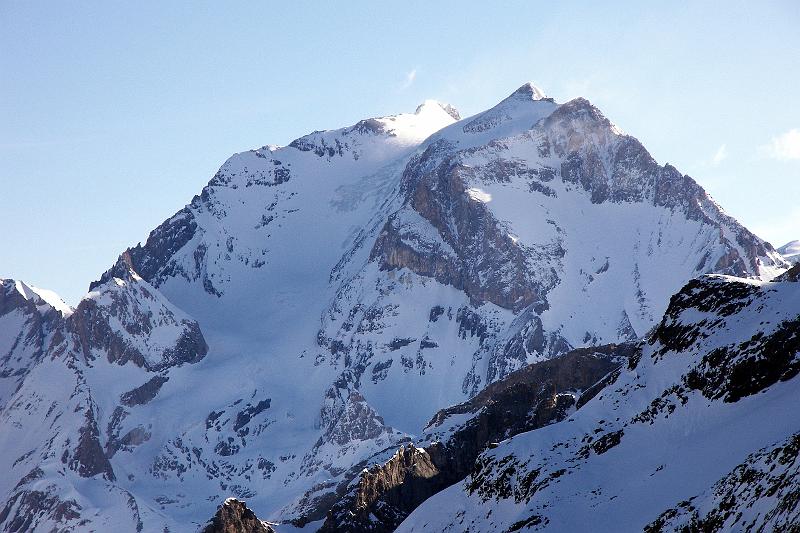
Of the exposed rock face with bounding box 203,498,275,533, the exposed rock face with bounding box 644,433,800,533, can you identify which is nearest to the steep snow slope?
the exposed rock face with bounding box 644,433,800,533

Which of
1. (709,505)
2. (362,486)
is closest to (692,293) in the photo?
(709,505)

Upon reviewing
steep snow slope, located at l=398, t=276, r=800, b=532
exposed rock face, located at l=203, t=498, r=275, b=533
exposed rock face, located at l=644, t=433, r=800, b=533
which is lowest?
exposed rock face, located at l=644, t=433, r=800, b=533

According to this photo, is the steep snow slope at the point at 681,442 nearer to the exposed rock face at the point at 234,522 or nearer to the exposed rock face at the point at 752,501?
the exposed rock face at the point at 752,501

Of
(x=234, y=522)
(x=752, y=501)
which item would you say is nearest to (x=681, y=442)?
(x=752, y=501)

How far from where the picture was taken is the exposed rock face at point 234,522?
190 metres

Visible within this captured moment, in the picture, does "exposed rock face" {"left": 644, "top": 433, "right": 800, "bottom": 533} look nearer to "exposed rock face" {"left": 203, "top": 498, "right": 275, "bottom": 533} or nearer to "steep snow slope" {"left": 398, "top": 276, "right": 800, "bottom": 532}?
"steep snow slope" {"left": 398, "top": 276, "right": 800, "bottom": 532}

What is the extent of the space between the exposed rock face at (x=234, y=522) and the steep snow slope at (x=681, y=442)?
63.7 m

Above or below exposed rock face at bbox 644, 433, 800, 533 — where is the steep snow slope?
above

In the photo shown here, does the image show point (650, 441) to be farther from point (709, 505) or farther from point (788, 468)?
Answer: point (788, 468)

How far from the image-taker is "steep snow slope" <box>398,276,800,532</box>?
86312 millimetres

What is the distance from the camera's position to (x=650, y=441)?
354ft

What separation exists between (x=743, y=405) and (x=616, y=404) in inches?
856

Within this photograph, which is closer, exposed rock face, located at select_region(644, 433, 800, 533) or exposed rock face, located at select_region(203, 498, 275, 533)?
exposed rock face, located at select_region(644, 433, 800, 533)

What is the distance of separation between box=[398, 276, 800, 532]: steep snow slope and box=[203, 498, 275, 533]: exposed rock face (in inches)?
2509
